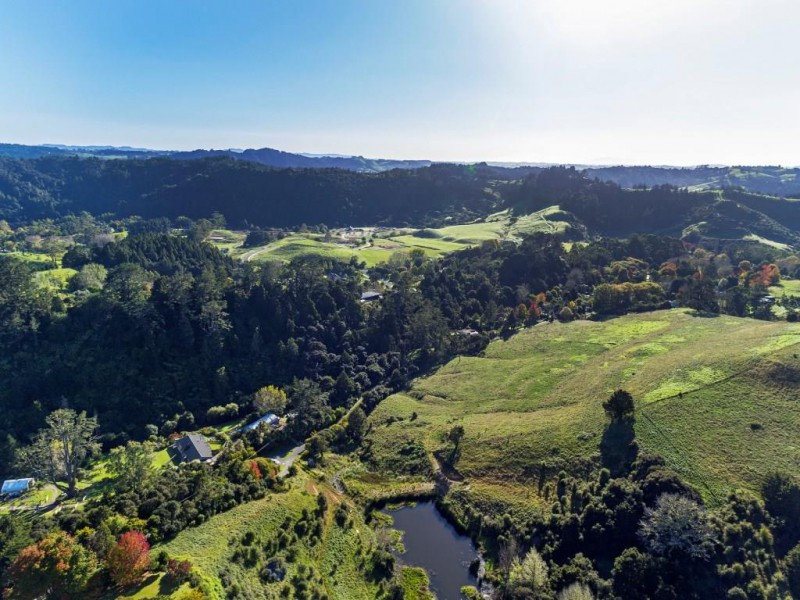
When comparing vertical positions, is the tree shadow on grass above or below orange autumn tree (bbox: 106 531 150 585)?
below

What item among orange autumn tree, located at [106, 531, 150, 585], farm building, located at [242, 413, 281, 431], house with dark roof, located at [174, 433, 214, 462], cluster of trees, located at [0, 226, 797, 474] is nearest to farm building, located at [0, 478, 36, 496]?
cluster of trees, located at [0, 226, 797, 474]

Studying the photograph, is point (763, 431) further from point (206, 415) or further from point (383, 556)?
point (206, 415)

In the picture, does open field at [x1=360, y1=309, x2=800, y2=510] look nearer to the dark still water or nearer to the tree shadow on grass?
the tree shadow on grass

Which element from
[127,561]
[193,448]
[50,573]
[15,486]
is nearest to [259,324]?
[193,448]

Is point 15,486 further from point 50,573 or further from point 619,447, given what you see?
point 619,447

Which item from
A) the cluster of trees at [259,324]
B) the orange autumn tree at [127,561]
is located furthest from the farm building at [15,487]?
the orange autumn tree at [127,561]

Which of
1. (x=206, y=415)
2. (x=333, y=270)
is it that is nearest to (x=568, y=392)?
(x=206, y=415)
